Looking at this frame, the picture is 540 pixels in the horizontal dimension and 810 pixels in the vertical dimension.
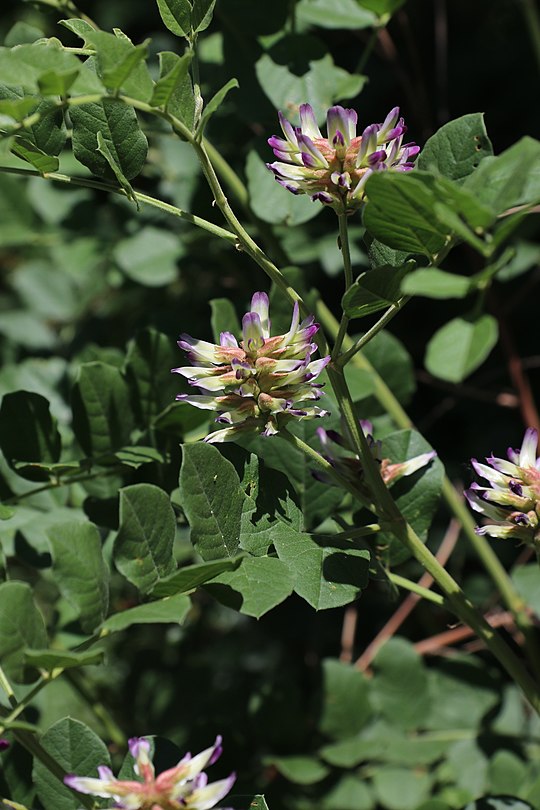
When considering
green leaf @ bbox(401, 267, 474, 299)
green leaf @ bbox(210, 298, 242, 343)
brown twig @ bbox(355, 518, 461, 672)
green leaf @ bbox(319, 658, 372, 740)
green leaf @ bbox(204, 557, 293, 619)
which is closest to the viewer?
green leaf @ bbox(401, 267, 474, 299)

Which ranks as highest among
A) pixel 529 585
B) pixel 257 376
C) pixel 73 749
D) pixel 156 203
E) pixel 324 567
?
pixel 156 203

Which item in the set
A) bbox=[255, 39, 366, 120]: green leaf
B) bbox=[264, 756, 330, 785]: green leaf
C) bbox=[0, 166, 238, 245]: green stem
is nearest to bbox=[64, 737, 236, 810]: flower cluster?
bbox=[0, 166, 238, 245]: green stem

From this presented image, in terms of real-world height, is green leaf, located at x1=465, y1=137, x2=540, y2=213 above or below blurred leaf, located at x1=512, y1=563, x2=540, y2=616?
above

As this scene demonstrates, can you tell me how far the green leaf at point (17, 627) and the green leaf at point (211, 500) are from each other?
0.12 m

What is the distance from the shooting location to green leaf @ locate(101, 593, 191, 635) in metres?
0.55

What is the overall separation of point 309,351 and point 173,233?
0.72 metres

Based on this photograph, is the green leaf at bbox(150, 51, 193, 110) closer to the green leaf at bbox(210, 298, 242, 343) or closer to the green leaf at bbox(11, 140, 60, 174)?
the green leaf at bbox(11, 140, 60, 174)

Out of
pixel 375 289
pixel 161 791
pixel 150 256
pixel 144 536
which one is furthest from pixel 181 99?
pixel 150 256

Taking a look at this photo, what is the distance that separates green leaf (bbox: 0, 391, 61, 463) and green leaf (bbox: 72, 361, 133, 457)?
3 cm

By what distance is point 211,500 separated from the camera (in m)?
0.63

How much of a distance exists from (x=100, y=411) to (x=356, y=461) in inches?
11.3

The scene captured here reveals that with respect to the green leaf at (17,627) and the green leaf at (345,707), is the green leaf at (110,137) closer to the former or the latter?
the green leaf at (17,627)

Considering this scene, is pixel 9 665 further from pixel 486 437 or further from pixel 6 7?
pixel 6 7

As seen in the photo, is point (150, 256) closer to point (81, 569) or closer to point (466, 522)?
point (466, 522)
